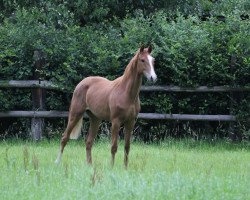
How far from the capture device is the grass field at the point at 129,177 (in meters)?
7.69

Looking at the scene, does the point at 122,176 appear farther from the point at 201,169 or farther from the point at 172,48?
the point at 172,48

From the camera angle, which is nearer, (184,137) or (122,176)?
(122,176)

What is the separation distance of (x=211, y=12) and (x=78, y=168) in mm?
9275

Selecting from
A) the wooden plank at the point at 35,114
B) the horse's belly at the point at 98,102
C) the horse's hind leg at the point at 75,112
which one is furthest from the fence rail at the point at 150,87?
the horse's belly at the point at 98,102

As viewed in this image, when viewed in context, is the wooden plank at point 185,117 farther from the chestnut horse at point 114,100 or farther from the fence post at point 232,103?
the chestnut horse at point 114,100

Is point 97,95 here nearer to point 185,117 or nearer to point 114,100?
point 114,100

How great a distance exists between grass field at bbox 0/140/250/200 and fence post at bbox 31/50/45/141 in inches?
93.2

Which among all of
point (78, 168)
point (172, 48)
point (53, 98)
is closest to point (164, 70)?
point (172, 48)

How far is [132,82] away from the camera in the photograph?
37.4ft

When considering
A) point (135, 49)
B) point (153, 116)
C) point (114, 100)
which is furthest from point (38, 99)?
point (114, 100)

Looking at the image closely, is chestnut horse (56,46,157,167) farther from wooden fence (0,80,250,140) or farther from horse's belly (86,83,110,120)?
wooden fence (0,80,250,140)

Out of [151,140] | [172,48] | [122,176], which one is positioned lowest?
[151,140]

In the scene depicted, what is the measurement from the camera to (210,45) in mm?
15016

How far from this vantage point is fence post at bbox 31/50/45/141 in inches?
616
